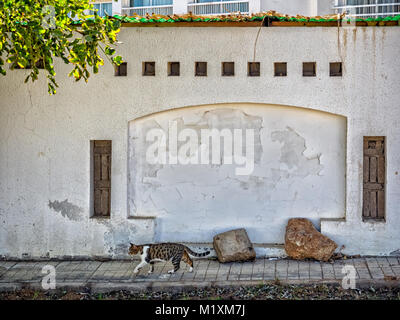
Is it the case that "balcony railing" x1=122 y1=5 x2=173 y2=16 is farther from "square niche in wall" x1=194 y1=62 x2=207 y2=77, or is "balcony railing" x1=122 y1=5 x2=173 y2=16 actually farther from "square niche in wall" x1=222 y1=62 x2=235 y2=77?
"square niche in wall" x1=222 y1=62 x2=235 y2=77

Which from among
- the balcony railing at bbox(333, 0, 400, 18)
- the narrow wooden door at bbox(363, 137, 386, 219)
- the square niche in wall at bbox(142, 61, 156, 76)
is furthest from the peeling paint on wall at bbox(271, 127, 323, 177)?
the balcony railing at bbox(333, 0, 400, 18)

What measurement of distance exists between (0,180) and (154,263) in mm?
2978

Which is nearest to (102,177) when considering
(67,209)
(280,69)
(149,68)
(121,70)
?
(67,209)

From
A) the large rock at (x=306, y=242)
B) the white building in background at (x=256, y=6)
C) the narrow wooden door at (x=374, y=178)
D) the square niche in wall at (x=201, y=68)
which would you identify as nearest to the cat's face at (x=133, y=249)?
the large rock at (x=306, y=242)

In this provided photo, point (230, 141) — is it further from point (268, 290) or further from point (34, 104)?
point (34, 104)

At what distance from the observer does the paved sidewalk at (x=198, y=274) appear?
8.54m

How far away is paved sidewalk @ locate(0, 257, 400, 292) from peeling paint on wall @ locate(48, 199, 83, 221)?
2.47ft

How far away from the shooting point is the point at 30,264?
31.8ft

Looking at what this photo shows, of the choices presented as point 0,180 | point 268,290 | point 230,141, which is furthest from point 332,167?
point 0,180

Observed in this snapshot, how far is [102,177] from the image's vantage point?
32.8ft

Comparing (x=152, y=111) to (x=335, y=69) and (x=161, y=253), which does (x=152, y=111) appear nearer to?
(x=161, y=253)

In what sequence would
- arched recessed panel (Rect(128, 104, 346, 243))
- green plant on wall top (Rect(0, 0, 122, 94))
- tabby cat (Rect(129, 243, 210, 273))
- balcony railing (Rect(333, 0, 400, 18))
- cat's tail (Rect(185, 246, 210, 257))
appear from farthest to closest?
balcony railing (Rect(333, 0, 400, 18)), arched recessed panel (Rect(128, 104, 346, 243)), cat's tail (Rect(185, 246, 210, 257)), tabby cat (Rect(129, 243, 210, 273)), green plant on wall top (Rect(0, 0, 122, 94))

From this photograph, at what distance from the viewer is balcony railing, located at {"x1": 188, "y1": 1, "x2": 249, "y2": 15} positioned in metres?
11.7

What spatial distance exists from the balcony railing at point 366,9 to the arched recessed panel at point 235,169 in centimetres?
270
